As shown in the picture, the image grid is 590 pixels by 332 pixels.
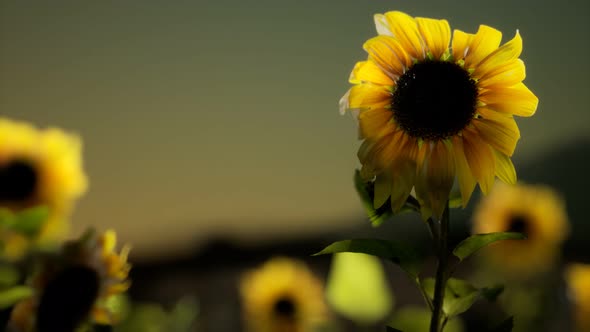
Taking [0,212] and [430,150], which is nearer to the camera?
[430,150]

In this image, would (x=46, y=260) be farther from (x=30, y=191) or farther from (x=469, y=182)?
(x=30, y=191)

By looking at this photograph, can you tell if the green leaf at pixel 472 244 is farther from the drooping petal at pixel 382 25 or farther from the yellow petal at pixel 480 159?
the drooping petal at pixel 382 25

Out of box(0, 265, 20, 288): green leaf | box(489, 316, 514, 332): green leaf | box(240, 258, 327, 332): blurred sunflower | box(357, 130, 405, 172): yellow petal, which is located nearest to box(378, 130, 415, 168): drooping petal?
box(357, 130, 405, 172): yellow petal

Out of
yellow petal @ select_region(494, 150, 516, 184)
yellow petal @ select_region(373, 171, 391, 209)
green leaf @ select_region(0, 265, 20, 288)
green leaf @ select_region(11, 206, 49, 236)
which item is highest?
yellow petal @ select_region(373, 171, 391, 209)

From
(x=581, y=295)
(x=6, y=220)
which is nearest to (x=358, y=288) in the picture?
(x=6, y=220)

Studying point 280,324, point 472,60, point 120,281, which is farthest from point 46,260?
point 280,324

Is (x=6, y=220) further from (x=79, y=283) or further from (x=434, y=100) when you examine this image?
(x=434, y=100)

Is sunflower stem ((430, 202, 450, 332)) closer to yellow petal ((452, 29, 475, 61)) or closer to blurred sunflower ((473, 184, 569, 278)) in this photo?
yellow petal ((452, 29, 475, 61))
